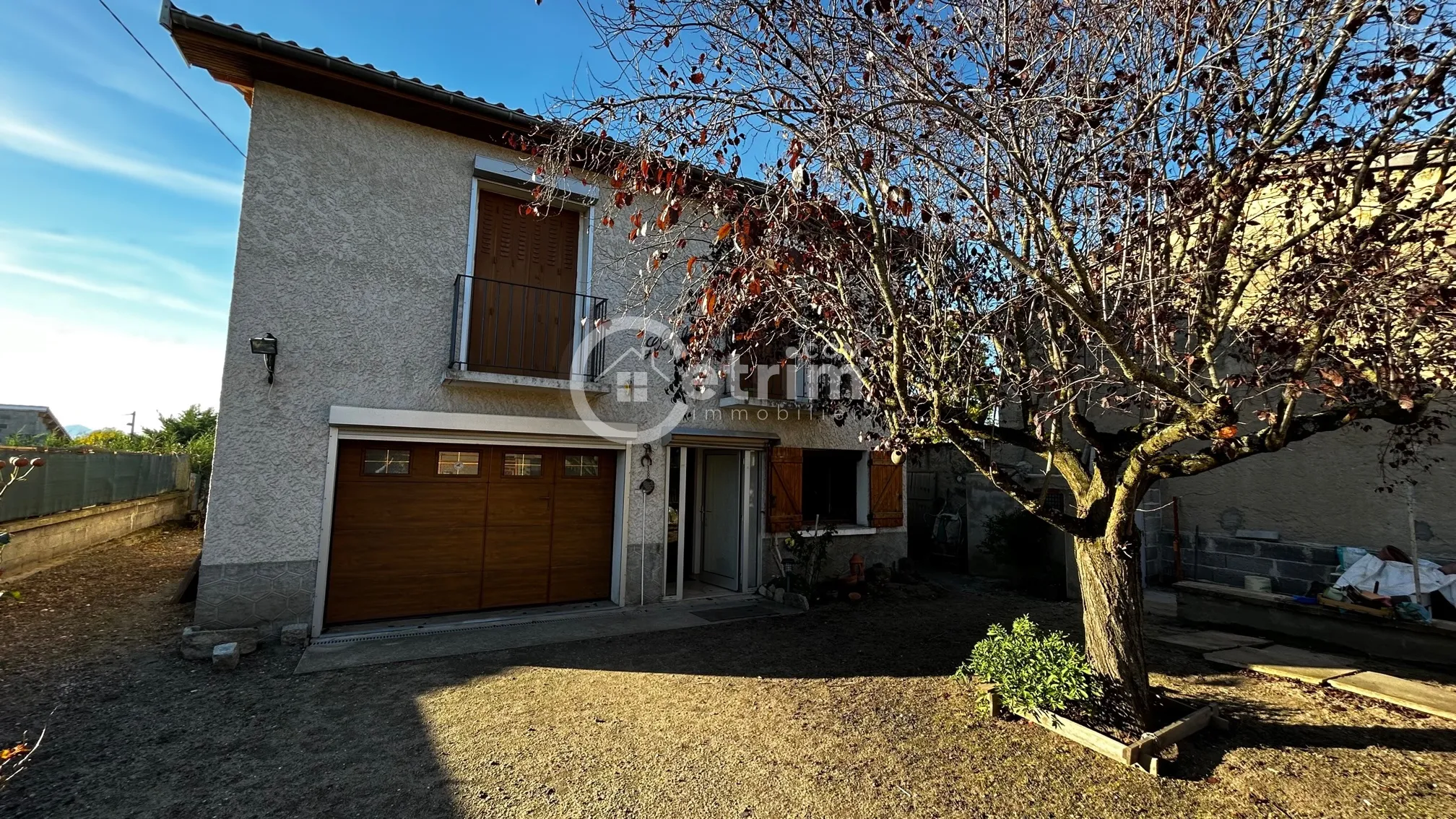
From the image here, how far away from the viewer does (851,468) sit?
11.8 meters

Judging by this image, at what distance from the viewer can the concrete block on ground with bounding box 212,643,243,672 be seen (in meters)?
5.92

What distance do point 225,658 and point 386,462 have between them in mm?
2481

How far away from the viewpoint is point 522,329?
8172mm

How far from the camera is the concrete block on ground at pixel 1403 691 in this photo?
197 inches

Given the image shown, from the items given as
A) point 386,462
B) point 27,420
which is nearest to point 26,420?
point 27,420

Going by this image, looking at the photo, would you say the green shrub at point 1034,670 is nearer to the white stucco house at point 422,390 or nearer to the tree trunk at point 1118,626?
the tree trunk at point 1118,626

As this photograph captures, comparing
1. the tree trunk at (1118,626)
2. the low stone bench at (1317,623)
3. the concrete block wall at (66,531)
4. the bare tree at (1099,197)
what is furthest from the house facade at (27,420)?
the low stone bench at (1317,623)

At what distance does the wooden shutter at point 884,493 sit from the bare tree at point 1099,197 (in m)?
5.86

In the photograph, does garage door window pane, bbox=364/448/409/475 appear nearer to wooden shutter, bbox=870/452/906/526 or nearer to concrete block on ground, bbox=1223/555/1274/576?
wooden shutter, bbox=870/452/906/526

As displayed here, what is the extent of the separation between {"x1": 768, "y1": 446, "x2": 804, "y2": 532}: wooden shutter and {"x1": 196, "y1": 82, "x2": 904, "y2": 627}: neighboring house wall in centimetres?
382

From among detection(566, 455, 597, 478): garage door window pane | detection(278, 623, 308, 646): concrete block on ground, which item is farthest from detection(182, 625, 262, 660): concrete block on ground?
detection(566, 455, 597, 478): garage door window pane

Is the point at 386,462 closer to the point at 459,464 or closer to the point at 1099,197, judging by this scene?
the point at 459,464

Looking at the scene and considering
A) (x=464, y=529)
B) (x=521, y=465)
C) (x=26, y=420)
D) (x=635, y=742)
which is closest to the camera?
(x=635, y=742)

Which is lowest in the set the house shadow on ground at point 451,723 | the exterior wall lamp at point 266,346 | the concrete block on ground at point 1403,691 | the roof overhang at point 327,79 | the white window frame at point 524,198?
the house shadow on ground at point 451,723
